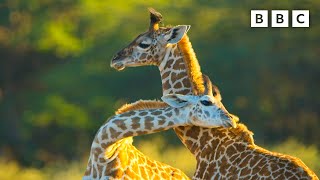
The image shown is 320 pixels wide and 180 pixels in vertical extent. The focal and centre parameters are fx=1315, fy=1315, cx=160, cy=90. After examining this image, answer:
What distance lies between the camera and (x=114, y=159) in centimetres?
812

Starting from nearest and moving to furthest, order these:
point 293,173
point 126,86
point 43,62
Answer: point 293,173, point 126,86, point 43,62

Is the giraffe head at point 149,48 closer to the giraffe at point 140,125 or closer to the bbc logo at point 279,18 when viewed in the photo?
the giraffe at point 140,125

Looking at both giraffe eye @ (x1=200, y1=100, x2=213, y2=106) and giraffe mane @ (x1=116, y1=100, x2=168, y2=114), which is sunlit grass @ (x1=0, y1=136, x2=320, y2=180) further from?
giraffe eye @ (x1=200, y1=100, x2=213, y2=106)

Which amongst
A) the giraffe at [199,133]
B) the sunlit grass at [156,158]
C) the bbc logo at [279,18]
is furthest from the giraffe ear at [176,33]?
the bbc logo at [279,18]

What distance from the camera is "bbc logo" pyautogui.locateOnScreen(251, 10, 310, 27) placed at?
1511 centimetres

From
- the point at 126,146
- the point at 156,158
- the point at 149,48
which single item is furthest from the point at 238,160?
the point at 156,158

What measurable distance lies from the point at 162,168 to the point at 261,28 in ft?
23.9

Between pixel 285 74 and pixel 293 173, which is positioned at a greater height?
pixel 293 173

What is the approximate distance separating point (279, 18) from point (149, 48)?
6.94 m

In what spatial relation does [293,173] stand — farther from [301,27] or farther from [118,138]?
[301,27]

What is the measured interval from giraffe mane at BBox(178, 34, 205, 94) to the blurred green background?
572 cm

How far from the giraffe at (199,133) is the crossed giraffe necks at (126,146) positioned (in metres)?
0.29

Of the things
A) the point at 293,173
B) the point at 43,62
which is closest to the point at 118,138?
the point at 293,173

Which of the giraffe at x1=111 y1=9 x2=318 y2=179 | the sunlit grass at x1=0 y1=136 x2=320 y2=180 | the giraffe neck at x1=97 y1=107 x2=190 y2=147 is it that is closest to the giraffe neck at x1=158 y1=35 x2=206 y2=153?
the giraffe at x1=111 y1=9 x2=318 y2=179
